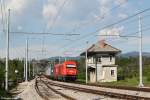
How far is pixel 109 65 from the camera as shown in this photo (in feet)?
265

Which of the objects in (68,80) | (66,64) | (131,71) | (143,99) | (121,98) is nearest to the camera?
(143,99)

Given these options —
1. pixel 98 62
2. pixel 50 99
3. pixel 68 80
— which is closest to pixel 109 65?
pixel 98 62

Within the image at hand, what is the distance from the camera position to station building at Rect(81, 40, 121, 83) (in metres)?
79.3

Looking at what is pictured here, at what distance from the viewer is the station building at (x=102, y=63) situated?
7931 centimetres

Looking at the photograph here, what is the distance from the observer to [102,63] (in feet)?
270

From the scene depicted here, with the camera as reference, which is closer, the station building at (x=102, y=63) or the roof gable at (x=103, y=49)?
the station building at (x=102, y=63)

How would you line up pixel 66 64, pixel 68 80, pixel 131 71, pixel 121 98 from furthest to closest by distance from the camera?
1. pixel 131 71
2. pixel 68 80
3. pixel 66 64
4. pixel 121 98

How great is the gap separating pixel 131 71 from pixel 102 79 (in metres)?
6.87

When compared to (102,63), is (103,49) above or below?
above

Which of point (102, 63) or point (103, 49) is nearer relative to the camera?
point (102, 63)

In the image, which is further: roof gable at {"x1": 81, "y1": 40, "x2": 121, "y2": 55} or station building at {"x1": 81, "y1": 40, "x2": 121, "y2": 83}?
roof gable at {"x1": 81, "y1": 40, "x2": 121, "y2": 55}

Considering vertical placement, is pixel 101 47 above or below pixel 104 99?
above

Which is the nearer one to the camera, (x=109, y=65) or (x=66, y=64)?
(x=66, y=64)

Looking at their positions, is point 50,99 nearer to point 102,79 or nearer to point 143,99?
point 143,99
